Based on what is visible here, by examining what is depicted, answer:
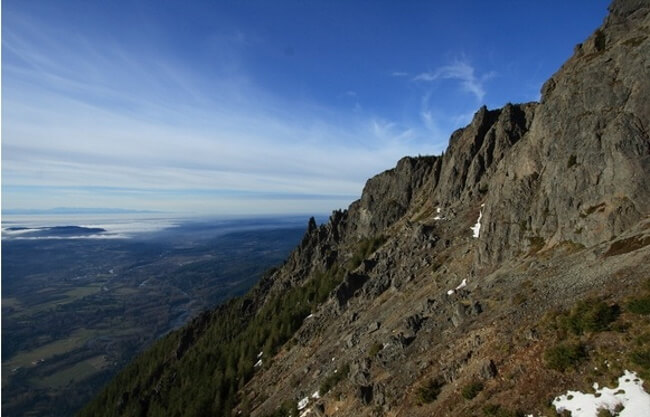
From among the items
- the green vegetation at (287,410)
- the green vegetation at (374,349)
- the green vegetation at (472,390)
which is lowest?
the green vegetation at (287,410)

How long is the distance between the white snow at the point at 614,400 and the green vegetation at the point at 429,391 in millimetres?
11562

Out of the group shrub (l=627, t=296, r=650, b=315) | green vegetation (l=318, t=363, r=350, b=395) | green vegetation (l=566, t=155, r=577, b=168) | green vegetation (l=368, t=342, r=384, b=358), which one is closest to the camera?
shrub (l=627, t=296, r=650, b=315)

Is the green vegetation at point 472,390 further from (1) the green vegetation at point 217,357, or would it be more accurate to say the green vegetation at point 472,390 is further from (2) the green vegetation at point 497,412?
(1) the green vegetation at point 217,357

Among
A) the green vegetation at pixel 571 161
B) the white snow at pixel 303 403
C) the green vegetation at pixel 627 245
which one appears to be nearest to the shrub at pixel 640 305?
the green vegetation at pixel 627 245

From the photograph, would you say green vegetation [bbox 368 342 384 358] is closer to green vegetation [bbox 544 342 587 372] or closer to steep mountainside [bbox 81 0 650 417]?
steep mountainside [bbox 81 0 650 417]

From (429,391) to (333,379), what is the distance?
22.0 m

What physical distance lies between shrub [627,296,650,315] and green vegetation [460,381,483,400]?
1371cm

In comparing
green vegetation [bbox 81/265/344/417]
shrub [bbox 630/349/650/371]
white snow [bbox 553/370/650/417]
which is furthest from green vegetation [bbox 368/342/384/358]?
green vegetation [bbox 81/265/344/417]

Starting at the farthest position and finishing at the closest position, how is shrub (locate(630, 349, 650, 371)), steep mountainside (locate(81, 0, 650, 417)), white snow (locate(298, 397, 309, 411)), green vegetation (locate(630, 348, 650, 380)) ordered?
white snow (locate(298, 397, 309, 411))
steep mountainside (locate(81, 0, 650, 417))
shrub (locate(630, 349, 650, 371))
green vegetation (locate(630, 348, 650, 380))

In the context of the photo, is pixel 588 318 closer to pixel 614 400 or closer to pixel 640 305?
pixel 640 305

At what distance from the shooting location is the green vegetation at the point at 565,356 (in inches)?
1221

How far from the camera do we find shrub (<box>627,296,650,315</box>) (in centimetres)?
3150

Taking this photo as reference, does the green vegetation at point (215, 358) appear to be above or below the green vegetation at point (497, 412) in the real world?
below

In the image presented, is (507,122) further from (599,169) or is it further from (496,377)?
(496,377)
